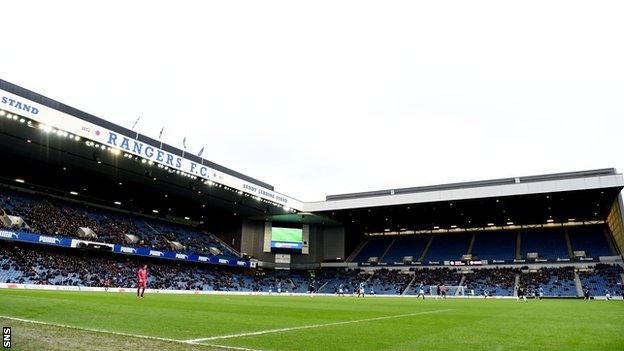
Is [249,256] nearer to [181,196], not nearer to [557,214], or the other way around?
[181,196]

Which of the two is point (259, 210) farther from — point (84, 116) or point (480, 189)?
point (84, 116)

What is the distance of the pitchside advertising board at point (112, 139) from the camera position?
29109 mm

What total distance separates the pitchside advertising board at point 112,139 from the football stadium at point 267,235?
118mm

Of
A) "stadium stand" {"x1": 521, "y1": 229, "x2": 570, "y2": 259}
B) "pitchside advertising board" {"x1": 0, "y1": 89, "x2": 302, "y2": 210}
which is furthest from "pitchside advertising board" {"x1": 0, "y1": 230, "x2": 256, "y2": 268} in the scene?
"stadium stand" {"x1": 521, "y1": 229, "x2": 570, "y2": 259}

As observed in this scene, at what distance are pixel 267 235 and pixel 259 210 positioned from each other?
242 inches

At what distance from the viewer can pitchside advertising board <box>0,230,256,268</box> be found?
36391 mm

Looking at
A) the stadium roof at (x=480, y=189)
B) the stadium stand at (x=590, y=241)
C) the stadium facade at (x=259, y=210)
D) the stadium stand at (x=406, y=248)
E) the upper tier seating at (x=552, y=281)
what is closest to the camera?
the stadium facade at (x=259, y=210)

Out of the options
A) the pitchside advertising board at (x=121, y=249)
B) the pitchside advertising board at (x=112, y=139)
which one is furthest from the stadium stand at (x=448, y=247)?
the pitchside advertising board at (x=112, y=139)

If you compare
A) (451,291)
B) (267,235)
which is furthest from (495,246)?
(267,235)

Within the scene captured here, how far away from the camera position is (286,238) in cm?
6556

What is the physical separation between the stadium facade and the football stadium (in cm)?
20

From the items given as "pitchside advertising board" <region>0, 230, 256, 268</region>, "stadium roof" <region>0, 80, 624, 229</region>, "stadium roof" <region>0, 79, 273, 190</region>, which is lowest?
"pitchside advertising board" <region>0, 230, 256, 268</region>

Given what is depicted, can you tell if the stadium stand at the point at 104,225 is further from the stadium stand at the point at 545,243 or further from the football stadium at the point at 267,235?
the stadium stand at the point at 545,243

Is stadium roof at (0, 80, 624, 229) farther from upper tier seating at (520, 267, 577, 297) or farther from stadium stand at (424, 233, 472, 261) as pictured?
upper tier seating at (520, 267, 577, 297)
